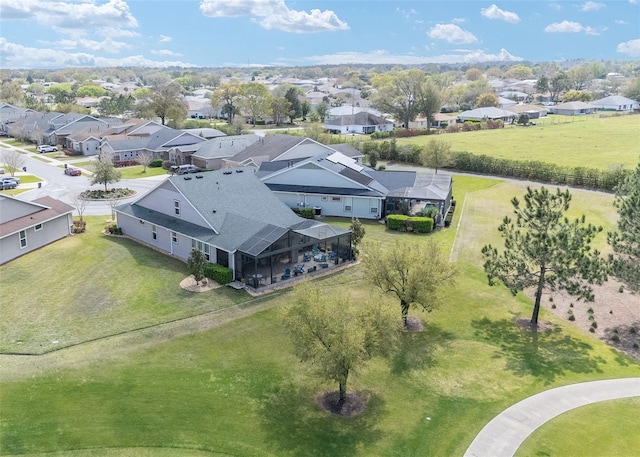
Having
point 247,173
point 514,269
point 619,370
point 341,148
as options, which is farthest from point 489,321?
point 341,148

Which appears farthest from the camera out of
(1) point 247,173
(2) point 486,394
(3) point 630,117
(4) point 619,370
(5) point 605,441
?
(3) point 630,117

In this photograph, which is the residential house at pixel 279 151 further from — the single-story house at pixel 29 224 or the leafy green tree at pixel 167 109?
the leafy green tree at pixel 167 109

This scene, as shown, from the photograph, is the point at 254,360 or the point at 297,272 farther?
the point at 297,272

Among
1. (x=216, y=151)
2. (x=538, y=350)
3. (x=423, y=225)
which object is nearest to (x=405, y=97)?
(x=216, y=151)

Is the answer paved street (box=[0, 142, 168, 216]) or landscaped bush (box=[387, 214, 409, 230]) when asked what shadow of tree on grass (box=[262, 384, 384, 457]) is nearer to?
landscaped bush (box=[387, 214, 409, 230])

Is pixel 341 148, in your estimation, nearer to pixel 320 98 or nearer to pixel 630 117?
pixel 630 117

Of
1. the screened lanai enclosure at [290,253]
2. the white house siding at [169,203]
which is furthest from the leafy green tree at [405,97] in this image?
the white house siding at [169,203]

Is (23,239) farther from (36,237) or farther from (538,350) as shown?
(538,350)
